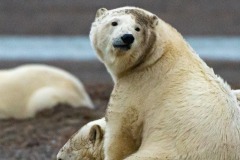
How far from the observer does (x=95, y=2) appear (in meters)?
21.3

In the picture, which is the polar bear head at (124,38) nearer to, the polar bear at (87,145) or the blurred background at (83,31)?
the polar bear at (87,145)

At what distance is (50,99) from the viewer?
37.3 feet

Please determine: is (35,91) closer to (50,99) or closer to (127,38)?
(50,99)

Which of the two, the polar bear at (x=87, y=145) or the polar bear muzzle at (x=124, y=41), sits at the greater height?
the polar bear muzzle at (x=124, y=41)

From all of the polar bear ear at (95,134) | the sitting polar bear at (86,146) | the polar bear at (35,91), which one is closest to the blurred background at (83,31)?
the polar bear at (35,91)

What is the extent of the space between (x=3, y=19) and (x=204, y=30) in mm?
A: 4161

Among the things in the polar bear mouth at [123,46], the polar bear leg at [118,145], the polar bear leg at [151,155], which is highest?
the polar bear mouth at [123,46]

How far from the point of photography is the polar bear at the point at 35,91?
448 inches

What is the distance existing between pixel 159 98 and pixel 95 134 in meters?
0.64

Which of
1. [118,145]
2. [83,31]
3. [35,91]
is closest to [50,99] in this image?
[35,91]

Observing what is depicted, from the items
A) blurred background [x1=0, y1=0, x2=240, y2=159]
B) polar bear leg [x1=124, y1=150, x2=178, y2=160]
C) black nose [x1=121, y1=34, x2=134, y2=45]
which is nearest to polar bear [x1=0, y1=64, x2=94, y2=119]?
blurred background [x1=0, y1=0, x2=240, y2=159]

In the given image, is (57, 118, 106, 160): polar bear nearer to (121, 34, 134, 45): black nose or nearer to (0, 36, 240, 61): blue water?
(121, 34, 134, 45): black nose

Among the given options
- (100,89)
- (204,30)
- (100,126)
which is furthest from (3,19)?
(100,126)

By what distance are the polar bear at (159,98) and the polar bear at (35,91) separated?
5.01 metres
